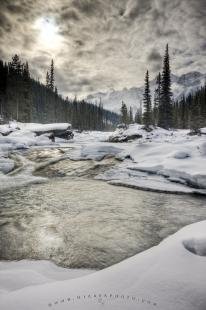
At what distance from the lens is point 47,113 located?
2972 inches

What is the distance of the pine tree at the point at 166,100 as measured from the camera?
41312 mm

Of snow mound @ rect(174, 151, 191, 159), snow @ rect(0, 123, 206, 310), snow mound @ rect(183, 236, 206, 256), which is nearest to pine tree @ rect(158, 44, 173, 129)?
snow mound @ rect(174, 151, 191, 159)

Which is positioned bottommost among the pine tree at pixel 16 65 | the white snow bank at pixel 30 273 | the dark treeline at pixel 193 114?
the white snow bank at pixel 30 273

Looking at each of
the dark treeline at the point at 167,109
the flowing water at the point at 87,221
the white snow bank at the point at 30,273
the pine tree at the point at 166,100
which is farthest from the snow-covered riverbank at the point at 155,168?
the pine tree at the point at 166,100

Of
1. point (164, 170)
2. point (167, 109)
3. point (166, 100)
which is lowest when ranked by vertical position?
point (164, 170)

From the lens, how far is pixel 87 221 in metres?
5.86

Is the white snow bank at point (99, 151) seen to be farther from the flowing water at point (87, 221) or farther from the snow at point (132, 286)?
the snow at point (132, 286)

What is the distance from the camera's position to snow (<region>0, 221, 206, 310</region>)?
2416mm

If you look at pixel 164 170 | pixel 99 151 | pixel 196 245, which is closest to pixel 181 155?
pixel 164 170

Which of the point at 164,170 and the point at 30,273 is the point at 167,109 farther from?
the point at 30,273

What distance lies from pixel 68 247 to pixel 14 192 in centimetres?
448

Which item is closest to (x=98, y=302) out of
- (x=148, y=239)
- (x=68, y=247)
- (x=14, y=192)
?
(x=68, y=247)

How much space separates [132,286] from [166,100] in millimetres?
41828

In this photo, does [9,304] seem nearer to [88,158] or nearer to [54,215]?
[54,215]
